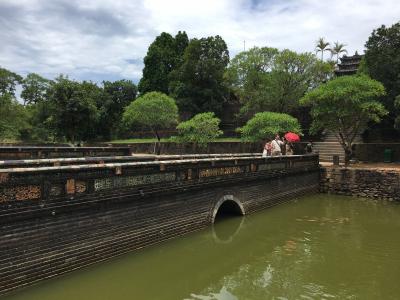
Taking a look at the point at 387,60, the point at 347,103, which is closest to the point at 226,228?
the point at 347,103

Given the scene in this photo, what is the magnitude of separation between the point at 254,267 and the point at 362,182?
1322 cm

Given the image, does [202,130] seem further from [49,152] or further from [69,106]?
[49,152]

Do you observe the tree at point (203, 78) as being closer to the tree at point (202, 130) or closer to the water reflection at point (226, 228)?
the tree at point (202, 130)

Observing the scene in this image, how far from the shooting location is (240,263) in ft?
30.5

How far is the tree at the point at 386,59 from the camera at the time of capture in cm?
2461

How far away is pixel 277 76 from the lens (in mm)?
30797

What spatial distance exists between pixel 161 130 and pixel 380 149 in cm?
2351

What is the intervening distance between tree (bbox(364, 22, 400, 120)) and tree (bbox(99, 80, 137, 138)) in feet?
97.3

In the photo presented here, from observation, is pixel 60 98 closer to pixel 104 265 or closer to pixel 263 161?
pixel 263 161

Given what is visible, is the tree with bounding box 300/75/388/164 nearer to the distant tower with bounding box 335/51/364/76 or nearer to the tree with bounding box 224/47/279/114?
the tree with bounding box 224/47/279/114

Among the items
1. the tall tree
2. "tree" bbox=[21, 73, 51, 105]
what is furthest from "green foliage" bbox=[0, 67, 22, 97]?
"tree" bbox=[21, 73, 51, 105]

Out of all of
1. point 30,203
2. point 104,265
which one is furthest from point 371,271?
point 30,203

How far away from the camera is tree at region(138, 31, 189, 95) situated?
4831 centimetres

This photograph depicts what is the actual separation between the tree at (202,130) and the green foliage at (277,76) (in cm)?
392
